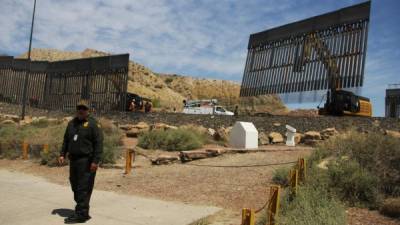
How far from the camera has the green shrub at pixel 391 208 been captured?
759cm

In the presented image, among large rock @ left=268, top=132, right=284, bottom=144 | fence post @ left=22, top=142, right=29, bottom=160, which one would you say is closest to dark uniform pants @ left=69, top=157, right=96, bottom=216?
fence post @ left=22, top=142, right=29, bottom=160

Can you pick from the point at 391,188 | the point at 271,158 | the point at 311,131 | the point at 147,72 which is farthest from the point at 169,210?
the point at 147,72

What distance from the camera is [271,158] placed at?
15281 millimetres


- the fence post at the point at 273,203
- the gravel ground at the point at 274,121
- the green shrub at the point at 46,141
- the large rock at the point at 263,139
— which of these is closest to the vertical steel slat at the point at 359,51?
the gravel ground at the point at 274,121

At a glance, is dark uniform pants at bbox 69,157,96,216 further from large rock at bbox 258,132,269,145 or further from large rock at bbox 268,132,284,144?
large rock at bbox 268,132,284,144

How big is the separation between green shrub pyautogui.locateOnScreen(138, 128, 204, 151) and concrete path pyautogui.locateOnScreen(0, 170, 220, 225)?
303 inches

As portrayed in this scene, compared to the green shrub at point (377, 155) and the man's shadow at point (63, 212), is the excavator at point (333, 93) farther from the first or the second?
the man's shadow at point (63, 212)

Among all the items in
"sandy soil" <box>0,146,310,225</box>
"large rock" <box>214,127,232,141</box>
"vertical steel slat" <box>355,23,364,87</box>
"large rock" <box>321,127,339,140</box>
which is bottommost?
"sandy soil" <box>0,146,310,225</box>

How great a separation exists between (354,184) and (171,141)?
10.6 m

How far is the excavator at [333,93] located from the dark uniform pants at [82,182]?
21.2 meters

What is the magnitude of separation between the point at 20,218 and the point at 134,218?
6.55 feet

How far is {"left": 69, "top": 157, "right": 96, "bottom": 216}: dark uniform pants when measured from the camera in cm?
748

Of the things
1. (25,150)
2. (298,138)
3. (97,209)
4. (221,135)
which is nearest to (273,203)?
(97,209)

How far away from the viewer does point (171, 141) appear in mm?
18594
